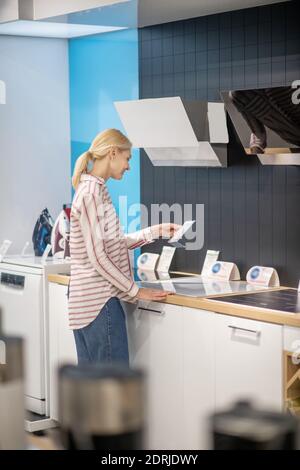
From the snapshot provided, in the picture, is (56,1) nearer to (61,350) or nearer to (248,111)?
(248,111)

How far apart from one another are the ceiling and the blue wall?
222 millimetres

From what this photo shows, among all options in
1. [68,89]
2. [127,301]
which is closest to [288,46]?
[127,301]

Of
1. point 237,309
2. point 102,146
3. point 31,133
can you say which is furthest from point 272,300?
point 31,133

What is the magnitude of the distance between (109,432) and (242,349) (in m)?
2.29

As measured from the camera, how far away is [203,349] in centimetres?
301

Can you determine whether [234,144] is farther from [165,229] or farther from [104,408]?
[104,408]

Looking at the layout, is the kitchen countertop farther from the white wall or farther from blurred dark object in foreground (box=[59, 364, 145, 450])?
blurred dark object in foreground (box=[59, 364, 145, 450])

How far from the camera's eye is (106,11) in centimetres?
340

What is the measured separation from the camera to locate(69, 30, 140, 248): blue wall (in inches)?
161

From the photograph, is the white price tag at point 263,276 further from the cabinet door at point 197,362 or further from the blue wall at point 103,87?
the blue wall at point 103,87

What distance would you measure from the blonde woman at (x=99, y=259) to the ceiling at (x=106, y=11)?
2.13ft

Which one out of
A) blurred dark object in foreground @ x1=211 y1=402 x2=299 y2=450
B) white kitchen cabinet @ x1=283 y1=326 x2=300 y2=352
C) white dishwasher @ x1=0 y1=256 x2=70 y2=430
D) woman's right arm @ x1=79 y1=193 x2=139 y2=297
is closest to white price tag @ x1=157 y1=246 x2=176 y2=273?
white dishwasher @ x1=0 y1=256 x2=70 y2=430

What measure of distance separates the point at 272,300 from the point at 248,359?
0.86 ft

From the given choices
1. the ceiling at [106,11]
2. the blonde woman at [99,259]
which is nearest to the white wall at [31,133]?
the ceiling at [106,11]
